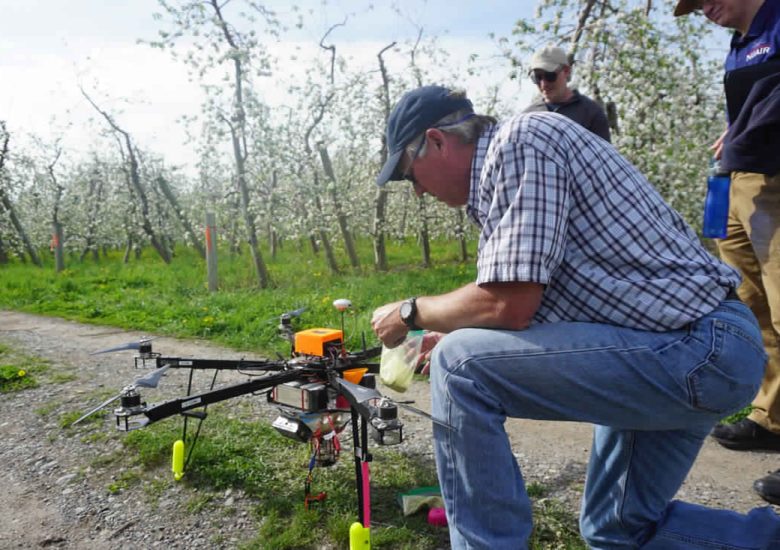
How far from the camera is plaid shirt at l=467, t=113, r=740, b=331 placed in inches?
64.6

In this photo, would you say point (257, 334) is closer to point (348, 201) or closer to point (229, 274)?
point (229, 274)

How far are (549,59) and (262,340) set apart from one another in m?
3.92

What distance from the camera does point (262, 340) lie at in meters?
6.36

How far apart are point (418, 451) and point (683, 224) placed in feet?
6.70

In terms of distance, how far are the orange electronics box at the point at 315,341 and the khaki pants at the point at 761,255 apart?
2191 mm

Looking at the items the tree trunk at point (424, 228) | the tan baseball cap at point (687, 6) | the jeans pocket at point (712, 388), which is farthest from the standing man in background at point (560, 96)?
the tree trunk at point (424, 228)

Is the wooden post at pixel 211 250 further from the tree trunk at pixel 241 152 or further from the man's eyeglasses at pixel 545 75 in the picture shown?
the man's eyeglasses at pixel 545 75

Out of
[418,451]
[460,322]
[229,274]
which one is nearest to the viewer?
[460,322]

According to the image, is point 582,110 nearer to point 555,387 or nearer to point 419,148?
point 419,148

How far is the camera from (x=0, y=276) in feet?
47.3

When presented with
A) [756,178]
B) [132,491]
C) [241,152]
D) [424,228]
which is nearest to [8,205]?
[241,152]

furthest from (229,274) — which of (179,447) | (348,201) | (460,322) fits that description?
(460,322)

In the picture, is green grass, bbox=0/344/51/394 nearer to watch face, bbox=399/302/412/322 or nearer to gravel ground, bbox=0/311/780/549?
gravel ground, bbox=0/311/780/549

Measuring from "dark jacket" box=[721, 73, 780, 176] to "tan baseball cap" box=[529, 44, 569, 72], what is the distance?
144 centimetres
